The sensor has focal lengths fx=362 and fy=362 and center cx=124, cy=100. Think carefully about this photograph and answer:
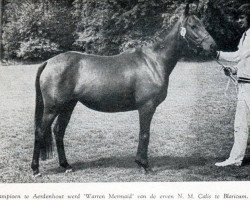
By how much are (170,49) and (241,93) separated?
705 millimetres

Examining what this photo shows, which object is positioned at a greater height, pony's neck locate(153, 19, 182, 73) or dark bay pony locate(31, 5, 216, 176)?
pony's neck locate(153, 19, 182, 73)

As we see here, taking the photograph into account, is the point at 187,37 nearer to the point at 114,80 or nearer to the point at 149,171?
the point at 114,80

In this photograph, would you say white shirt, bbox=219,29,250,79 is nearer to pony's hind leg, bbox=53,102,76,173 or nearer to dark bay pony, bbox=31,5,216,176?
dark bay pony, bbox=31,5,216,176

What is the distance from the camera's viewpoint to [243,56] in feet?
9.57

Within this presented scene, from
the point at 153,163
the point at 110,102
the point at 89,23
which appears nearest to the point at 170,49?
the point at 110,102

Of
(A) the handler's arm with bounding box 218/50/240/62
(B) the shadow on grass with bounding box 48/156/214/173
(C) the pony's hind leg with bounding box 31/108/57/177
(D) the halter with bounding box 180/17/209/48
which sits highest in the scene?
(D) the halter with bounding box 180/17/209/48

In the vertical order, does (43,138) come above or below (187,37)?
below

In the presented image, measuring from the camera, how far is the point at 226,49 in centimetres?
313

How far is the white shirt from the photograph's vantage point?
2.91 m

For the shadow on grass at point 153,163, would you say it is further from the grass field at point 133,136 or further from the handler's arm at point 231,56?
the handler's arm at point 231,56

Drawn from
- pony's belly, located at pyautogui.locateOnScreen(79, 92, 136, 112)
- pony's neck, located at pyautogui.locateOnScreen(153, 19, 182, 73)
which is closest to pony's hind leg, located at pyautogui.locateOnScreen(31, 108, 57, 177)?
pony's belly, located at pyautogui.locateOnScreen(79, 92, 136, 112)

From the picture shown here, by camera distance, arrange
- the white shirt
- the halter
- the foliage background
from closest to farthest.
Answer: the halter, the white shirt, the foliage background

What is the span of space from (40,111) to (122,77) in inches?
28.2
